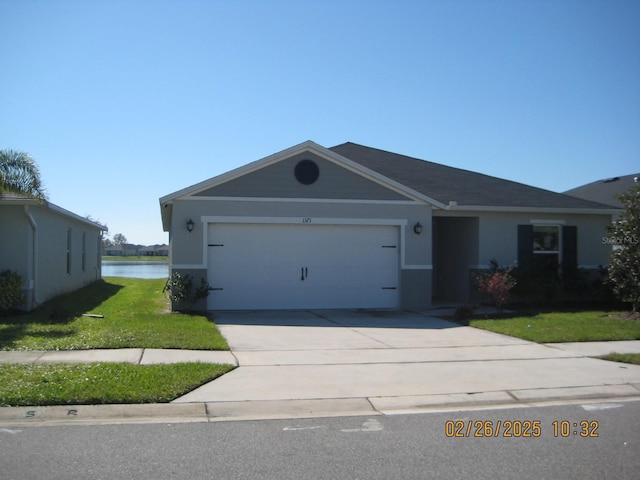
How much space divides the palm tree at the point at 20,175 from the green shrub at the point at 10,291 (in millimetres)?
1947

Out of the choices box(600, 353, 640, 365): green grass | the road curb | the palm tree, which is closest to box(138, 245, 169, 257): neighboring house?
the palm tree

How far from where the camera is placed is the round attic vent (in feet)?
52.0

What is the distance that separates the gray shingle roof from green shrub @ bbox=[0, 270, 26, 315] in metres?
11.1

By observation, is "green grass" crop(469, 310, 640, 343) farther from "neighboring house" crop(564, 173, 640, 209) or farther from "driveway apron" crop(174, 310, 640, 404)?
"neighboring house" crop(564, 173, 640, 209)

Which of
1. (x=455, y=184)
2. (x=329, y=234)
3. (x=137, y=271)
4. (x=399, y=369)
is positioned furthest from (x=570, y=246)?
(x=137, y=271)

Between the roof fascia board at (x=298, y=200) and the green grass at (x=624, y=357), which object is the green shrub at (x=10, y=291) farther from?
the green grass at (x=624, y=357)

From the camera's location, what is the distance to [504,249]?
17984 mm

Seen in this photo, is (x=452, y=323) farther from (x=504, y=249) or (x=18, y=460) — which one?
(x=18, y=460)

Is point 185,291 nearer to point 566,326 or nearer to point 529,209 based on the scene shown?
point 566,326

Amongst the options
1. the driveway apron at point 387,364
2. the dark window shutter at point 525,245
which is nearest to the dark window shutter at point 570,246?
the dark window shutter at point 525,245

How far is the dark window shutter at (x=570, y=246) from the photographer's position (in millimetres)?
18391

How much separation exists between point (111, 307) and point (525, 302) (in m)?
11.8

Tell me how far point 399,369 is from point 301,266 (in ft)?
24.2

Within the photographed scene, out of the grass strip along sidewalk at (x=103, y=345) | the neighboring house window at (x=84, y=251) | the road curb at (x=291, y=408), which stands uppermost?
the neighboring house window at (x=84, y=251)
